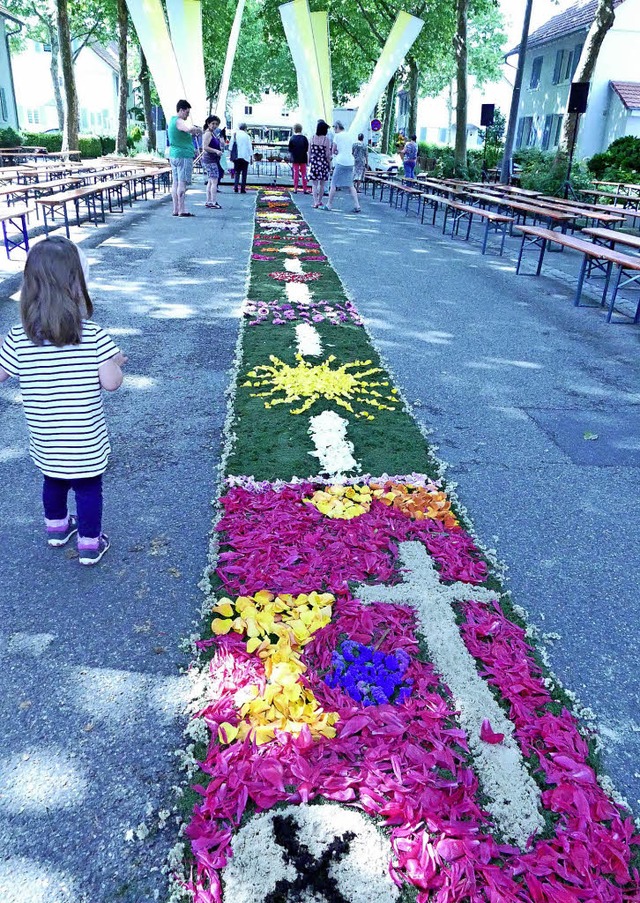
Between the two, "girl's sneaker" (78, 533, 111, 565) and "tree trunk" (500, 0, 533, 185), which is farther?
"tree trunk" (500, 0, 533, 185)

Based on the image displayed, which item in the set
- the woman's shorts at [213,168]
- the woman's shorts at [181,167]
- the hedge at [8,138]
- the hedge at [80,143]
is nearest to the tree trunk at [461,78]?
the woman's shorts at [213,168]

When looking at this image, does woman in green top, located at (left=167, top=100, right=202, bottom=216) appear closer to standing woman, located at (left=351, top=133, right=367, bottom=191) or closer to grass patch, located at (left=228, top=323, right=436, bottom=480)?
grass patch, located at (left=228, top=323, right=436, bottom=480)

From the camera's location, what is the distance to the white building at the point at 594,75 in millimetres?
32969

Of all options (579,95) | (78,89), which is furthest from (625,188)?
(78,89)

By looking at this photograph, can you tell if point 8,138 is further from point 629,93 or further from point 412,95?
point 629,93

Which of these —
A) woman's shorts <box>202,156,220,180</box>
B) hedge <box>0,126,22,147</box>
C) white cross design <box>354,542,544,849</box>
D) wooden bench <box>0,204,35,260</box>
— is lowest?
white cross design <box>354,542,544,849</box>

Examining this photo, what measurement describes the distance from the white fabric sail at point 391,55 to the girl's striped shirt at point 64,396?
72.4 ft

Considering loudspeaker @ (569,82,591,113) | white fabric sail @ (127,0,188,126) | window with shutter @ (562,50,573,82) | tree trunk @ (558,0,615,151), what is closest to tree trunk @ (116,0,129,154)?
white fabric sail @ (127,0,188,126)

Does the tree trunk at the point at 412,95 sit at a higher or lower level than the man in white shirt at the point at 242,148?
higher

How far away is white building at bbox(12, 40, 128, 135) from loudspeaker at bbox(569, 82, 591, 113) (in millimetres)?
51193

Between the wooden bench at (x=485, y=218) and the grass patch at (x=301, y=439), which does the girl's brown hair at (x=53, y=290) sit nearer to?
the grass patch at (x=301, y=439)

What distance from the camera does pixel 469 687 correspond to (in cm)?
258

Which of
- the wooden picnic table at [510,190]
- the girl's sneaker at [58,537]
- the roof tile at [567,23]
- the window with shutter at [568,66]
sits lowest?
the girl's sneaker at [58,537]

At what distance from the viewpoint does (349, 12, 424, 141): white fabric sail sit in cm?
2259
